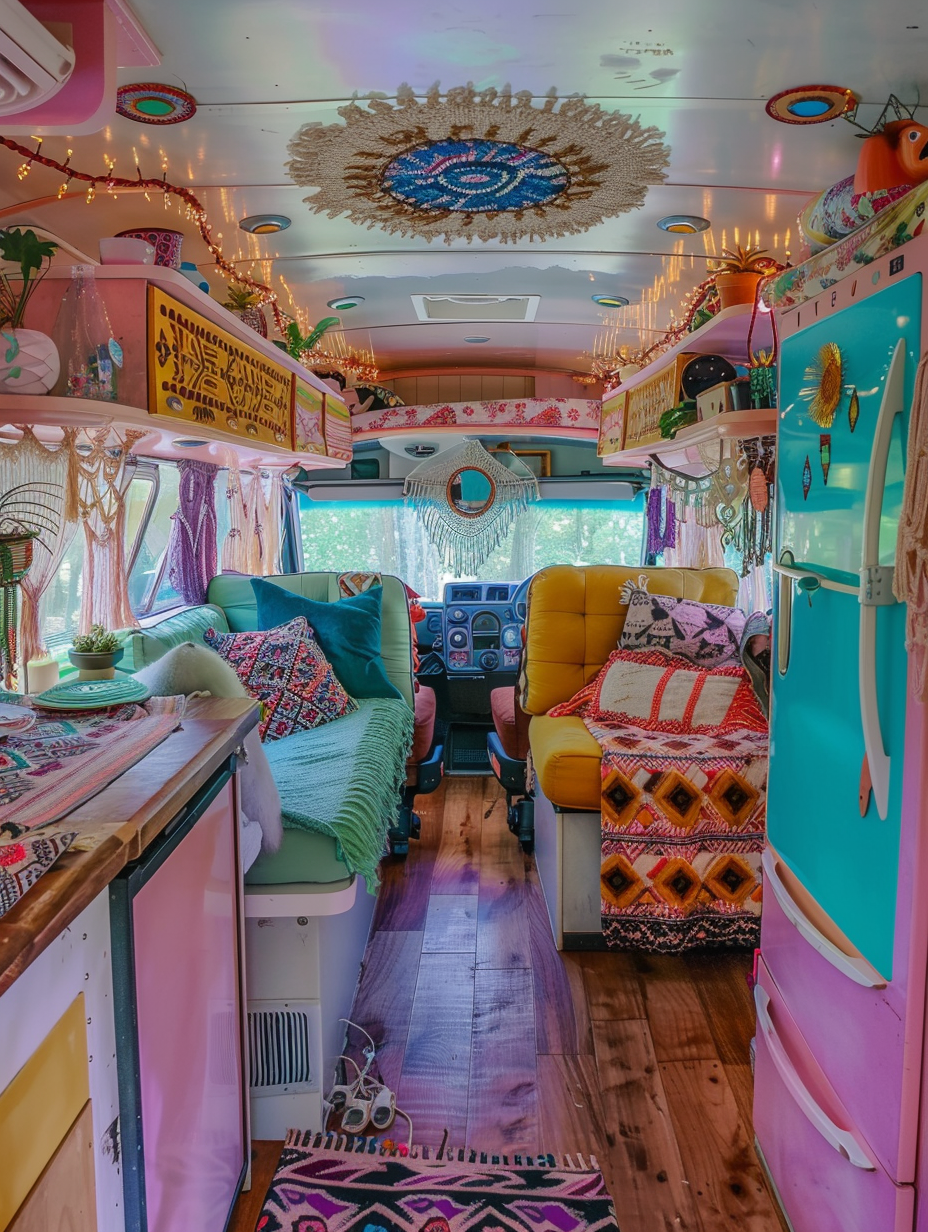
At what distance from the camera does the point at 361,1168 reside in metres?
2.19

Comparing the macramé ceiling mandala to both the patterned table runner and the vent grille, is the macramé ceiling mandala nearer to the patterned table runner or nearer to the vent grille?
the patterned table runner

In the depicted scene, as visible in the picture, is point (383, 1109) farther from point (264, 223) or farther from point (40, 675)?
point (264, 223)

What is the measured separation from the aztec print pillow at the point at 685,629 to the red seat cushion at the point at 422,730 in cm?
101

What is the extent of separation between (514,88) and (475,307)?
7.55ft

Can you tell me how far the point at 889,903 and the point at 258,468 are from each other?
13.7 feet

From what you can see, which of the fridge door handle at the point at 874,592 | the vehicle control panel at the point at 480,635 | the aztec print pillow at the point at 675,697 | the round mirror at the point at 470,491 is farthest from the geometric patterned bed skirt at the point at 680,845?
the round mirror at the point at 470,491

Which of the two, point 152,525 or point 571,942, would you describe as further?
point 152,525

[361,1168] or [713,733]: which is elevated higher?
[713,733]

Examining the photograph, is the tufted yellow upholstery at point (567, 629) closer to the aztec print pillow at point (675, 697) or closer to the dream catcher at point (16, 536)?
the aztec print pillow at point (675, 697)

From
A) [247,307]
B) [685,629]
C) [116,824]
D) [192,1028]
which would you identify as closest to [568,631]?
[685,629]

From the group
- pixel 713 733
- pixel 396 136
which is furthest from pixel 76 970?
pixel 713 733

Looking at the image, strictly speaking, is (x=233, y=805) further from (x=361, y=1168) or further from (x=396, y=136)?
(x=396, y=136)

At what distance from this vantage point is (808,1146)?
1.82m

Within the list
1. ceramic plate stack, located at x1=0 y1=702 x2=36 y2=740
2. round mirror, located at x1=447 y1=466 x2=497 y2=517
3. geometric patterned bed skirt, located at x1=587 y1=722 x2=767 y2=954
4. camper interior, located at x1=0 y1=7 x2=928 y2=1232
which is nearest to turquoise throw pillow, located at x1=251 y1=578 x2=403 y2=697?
camper interior, located at x1=0 y1=7 x2=928 y2=1232
